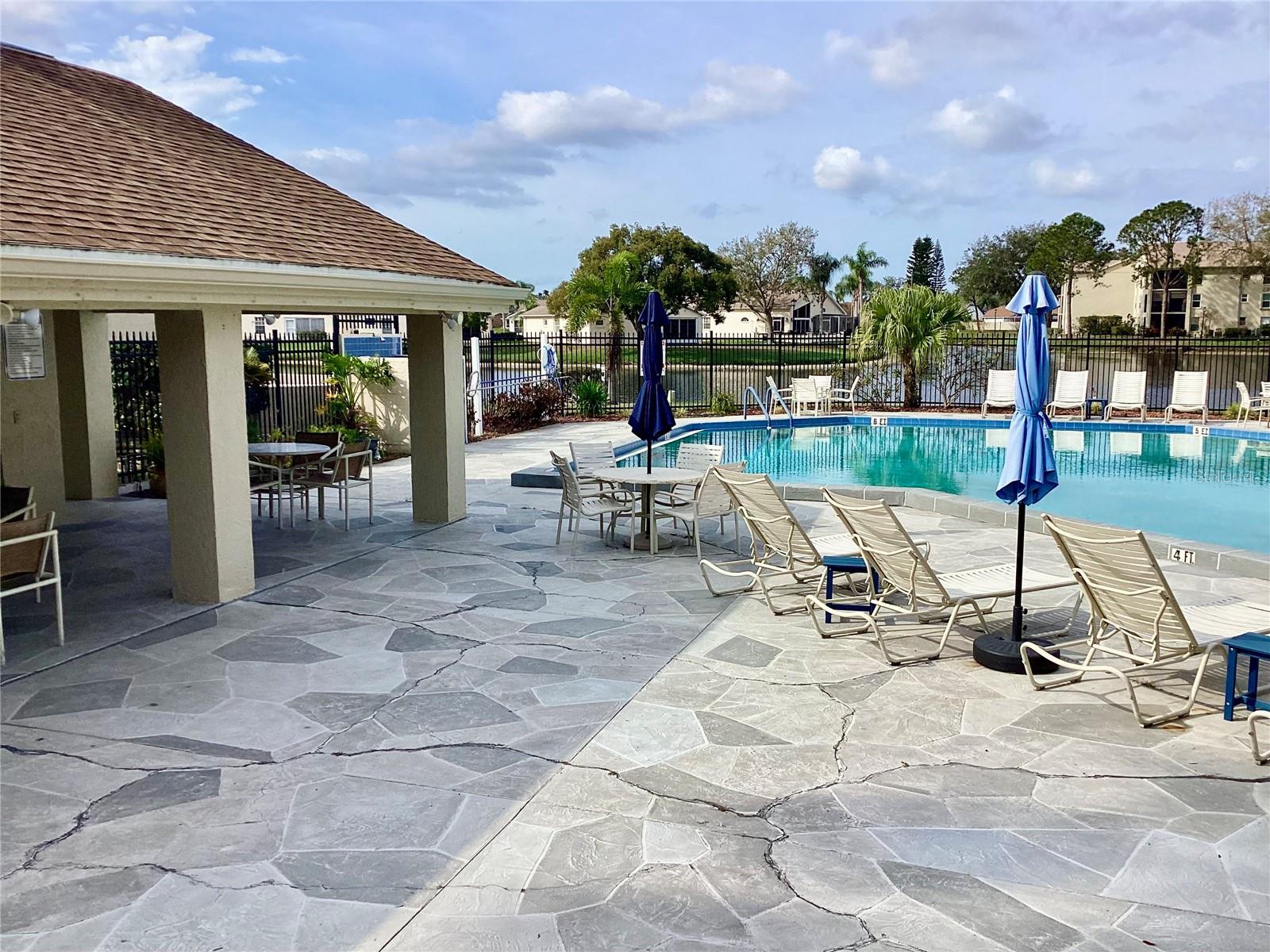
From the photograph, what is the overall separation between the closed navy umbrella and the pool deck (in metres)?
2.73

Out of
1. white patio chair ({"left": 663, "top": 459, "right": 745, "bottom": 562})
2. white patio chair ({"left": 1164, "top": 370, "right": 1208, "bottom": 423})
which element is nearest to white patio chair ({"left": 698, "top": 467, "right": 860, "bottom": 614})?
white patio chair ({"left": 663, "top": 459, "right": 745, "bottom": 562})

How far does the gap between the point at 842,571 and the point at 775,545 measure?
680 millimetres

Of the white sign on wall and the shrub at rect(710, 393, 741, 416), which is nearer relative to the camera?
the white sign on wall

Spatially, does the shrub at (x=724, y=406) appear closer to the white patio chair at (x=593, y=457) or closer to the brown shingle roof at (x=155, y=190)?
the white patio chair at (x=593, y=457)

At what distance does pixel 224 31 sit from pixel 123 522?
864cm

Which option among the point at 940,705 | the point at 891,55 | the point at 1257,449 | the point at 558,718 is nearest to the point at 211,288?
the point at 558,718

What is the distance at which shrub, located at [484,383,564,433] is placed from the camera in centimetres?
2080

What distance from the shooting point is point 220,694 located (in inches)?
226

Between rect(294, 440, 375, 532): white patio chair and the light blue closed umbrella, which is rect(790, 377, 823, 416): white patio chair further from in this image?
the light blue closed umbrella

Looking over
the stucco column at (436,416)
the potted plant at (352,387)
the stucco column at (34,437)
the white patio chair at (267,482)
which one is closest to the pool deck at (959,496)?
the stucco column at (436,416)

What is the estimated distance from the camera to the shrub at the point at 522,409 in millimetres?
20797

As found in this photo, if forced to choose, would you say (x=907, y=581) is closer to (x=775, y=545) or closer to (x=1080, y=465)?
(x=775, y=545)

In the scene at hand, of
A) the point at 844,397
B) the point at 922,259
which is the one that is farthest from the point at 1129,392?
the point at 922,259

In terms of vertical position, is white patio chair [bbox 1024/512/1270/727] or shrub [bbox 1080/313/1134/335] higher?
shrub [bbox 1080/313/1134/335]
